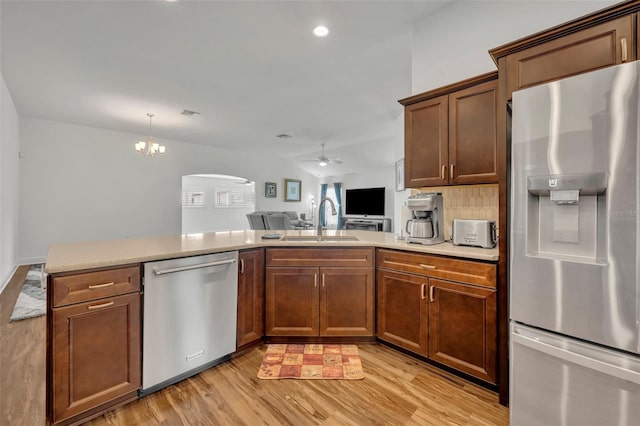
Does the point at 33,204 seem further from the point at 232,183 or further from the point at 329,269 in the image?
the point at 329,269

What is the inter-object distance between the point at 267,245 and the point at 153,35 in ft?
7.57

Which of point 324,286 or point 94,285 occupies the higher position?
point 94,285

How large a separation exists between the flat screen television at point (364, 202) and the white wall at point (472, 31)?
587 cm

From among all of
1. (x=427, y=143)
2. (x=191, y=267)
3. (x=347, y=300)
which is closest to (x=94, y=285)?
(x=191, y=267)

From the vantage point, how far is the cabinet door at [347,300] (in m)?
2.38

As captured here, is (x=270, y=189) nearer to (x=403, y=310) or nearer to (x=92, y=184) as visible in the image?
(x=92, y=184)

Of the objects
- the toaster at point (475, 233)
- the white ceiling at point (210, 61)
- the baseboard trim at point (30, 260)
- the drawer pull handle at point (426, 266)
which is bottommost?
the baseboard trim at point (30, 260)

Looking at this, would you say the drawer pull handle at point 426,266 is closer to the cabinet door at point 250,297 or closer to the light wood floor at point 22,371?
the cabinet door at point 250,297

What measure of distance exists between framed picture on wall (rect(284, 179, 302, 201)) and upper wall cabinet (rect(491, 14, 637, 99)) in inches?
313

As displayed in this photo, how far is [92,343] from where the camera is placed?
1531mm

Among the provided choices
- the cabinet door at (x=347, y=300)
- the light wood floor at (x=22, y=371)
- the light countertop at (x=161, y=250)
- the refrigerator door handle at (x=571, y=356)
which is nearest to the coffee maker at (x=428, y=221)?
the light countertop at (x=161, y=250)

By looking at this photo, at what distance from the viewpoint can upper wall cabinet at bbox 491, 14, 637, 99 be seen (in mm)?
1317

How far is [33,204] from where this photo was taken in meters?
5.42

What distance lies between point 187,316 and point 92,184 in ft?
18.8
